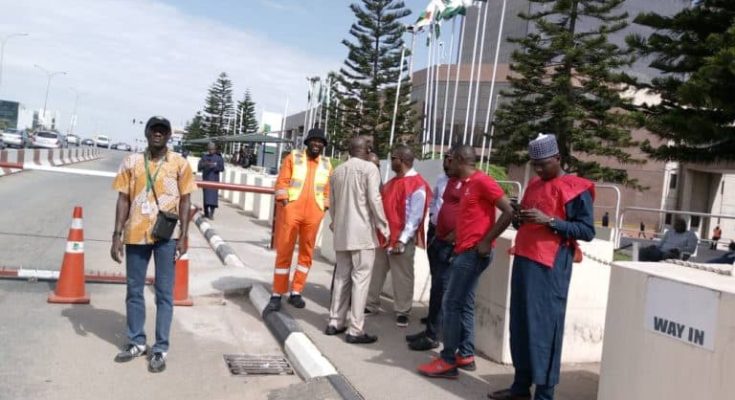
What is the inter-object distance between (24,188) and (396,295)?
15811 mm

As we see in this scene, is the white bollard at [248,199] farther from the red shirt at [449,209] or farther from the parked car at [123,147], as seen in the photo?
the parked car at [123,147]

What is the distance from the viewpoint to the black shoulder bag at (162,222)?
4953mm

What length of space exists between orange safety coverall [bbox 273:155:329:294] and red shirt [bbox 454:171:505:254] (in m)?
2.15

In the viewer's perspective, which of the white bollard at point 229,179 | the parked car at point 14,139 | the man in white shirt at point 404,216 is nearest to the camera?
the man in white shirt at point 404,216

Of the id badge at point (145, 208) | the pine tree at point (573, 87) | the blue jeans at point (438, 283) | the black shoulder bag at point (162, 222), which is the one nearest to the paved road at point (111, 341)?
the black shoulder bag at point (162, 222)

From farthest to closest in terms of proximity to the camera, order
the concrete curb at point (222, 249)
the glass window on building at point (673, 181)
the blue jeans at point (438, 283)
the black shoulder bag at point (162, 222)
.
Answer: the glass window on building at point (673, 181)
the concrete curb at point (222, 249)
the blue jeans at point (438, 283)
the black shoulder bag at point (162, 222)

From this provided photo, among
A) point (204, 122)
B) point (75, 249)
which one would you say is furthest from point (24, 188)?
point (204, 122)

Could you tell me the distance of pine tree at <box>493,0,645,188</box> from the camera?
957 inches

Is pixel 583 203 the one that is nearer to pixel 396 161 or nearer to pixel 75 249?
pixel 396 161

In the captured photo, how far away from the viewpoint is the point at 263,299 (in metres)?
7.10

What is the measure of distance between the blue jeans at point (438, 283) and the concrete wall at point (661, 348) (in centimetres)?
195

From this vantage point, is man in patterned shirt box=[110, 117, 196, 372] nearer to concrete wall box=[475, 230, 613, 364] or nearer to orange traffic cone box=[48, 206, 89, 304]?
orange traffic cone box=[48, 206, 89, 304]

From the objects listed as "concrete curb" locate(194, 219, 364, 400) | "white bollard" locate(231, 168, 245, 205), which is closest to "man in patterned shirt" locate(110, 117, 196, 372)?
"concrete curb" locate(194, 219, 364, 400)

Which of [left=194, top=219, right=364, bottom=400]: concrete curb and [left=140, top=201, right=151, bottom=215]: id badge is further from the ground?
[left=140, top=201, right=151, bottom=215]: id badge
